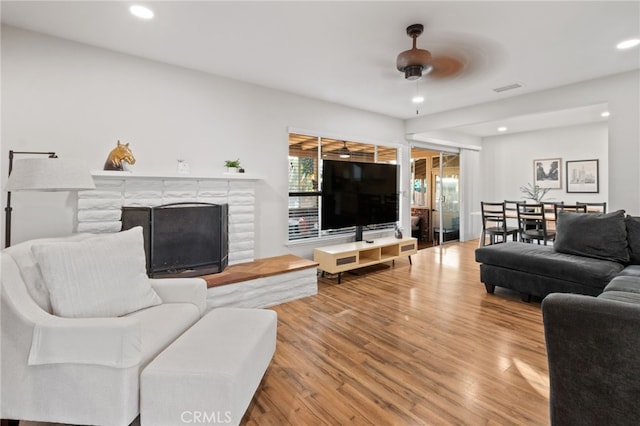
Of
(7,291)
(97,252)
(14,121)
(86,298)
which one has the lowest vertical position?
(86,298)

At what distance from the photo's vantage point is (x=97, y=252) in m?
1.91

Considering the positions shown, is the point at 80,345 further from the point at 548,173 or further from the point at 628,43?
the point at 548,173

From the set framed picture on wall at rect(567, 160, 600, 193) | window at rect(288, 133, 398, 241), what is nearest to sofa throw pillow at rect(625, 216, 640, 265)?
Answer: window at rect(288, 133, 398, 241)

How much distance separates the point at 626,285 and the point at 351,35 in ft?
9.78

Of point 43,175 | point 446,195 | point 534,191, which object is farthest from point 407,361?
point 534,191

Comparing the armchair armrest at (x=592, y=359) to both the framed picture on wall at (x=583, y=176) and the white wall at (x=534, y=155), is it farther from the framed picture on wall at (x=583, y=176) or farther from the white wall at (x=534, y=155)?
the framed picture on wall at (x=583, y=176)

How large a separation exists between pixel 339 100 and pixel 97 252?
12.7 feet

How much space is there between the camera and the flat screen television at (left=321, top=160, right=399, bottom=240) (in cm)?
442

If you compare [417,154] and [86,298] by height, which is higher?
[417,154]

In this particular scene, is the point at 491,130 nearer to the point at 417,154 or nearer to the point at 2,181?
the point at 417,154

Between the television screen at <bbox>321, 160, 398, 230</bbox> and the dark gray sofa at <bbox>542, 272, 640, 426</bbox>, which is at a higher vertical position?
the television screen at <bbox>321, 160, 398, 230</bbox>

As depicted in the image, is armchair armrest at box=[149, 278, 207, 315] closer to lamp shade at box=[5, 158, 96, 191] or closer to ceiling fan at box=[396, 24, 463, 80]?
lamp shade at box=[5, 158, 96, 191]

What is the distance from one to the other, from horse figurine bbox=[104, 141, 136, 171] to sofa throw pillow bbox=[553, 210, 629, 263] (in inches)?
183

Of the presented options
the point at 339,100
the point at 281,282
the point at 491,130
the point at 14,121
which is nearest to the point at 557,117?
the point at 491,130
